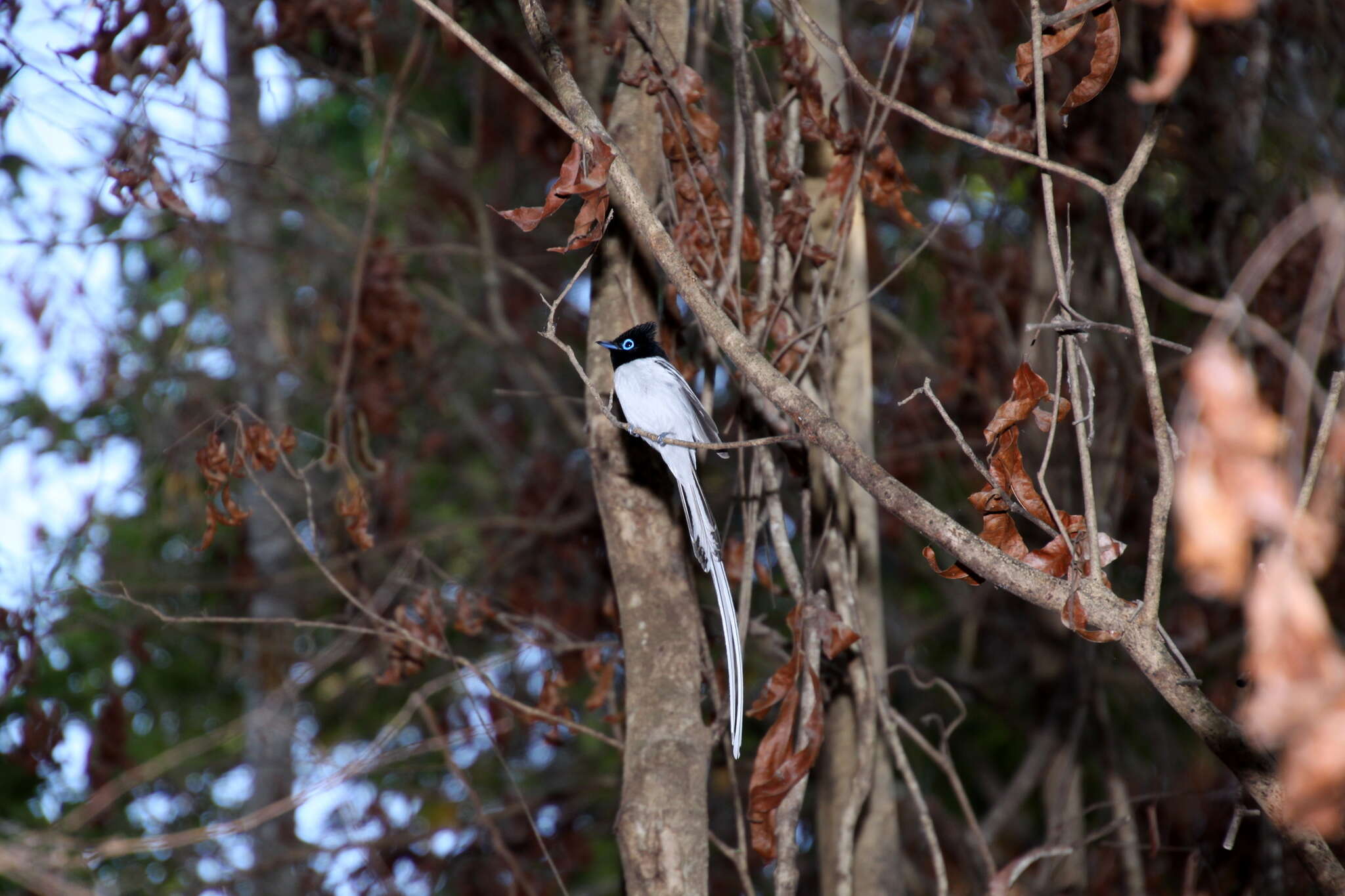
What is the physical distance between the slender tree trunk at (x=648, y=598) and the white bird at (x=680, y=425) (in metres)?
0.05

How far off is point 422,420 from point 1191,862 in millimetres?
5849

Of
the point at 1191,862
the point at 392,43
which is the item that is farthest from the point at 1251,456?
the point at 392,43

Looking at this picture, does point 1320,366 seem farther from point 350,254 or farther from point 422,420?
point 422,420

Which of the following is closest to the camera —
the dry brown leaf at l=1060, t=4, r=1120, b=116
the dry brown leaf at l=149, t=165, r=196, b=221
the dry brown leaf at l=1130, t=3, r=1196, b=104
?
the dry brown leaf at l=1130, t=3, r=1196, b=104

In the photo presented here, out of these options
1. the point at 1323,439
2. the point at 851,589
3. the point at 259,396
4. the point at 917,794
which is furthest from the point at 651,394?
the point at 259,396

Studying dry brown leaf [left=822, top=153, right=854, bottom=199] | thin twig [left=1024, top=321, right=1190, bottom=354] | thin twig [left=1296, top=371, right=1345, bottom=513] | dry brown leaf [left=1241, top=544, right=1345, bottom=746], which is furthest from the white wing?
dry brown leaf [left=1241, top=544, right=1345, bottom=746]

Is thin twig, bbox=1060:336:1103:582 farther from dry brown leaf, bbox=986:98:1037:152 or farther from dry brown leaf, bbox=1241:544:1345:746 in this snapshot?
dry brown leaf, bbox=986:98:1037:152

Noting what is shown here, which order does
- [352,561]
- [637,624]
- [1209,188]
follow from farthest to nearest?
1. [1209,188]
2. [352,561]
3. [637,624]

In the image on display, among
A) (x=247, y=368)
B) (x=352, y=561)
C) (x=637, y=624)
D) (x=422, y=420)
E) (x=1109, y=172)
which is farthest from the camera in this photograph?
(x=422, y=420)

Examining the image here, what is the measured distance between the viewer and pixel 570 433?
591cm

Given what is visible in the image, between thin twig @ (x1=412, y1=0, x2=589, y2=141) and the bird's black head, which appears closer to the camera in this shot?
thin twig @ (x1=412, y1=0, x2=589, y2=141)

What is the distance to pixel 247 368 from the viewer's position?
19.2 ft

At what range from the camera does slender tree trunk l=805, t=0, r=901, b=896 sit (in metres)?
3.25

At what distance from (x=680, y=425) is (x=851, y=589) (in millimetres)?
697
